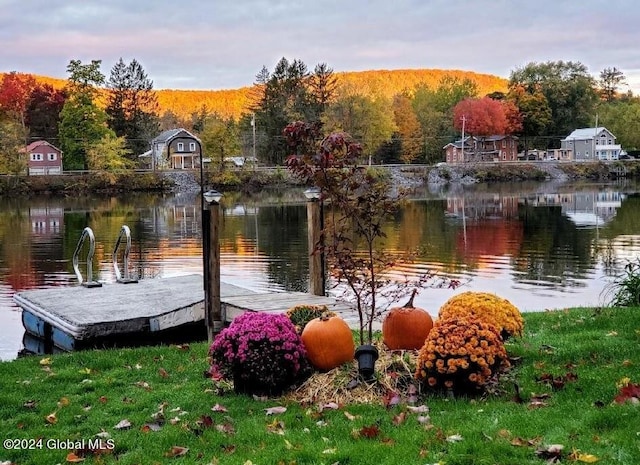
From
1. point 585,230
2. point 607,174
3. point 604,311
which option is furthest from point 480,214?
Answer: point 607,174

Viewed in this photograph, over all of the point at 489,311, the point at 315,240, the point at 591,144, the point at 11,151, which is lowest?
the point at 489,311

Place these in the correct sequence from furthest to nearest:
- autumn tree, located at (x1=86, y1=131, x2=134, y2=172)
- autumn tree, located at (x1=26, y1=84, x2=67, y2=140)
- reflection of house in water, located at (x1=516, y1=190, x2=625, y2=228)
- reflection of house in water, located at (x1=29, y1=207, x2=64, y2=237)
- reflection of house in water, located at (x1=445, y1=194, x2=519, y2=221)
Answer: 1. autumn tree, located at (x1=26, y1=84, x2=67, y2=140)
2. autumn tree, located at (x1=86, y1=131, x2=134, y2=172)
3. reflection of house in water, located at (x1=445, y1=194, x2=519, y2=221)
4. reflection of house in water, located at (x1=516, y1=190, x2=625, y2=228)
5. reflection of house in water, located at (x1=29, y1=207, x2=64, y2=237)

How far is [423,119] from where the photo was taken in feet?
342

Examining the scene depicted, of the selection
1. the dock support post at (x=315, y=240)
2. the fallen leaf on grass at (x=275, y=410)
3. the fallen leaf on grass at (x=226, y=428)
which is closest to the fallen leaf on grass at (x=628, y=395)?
the fallen leaf on grass at (x=275, y=410)

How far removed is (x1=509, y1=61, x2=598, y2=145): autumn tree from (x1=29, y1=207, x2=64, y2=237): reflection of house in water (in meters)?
76.4

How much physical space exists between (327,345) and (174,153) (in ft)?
274

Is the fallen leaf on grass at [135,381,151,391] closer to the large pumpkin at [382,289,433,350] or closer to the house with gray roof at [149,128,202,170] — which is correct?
the large pumpkin at [382,289,433,350]

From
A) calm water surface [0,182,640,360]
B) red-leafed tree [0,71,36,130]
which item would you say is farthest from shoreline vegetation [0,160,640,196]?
red-leafed tree [0,71,36,130]

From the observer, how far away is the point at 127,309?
13.2 meters

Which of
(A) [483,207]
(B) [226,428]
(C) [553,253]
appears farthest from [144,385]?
(A) [483,207]

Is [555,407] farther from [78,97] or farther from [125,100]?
[125,100]

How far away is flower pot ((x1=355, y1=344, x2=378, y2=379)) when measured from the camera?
736 cm

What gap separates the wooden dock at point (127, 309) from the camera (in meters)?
12.2

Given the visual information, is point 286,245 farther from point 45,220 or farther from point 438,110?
point 438,110
